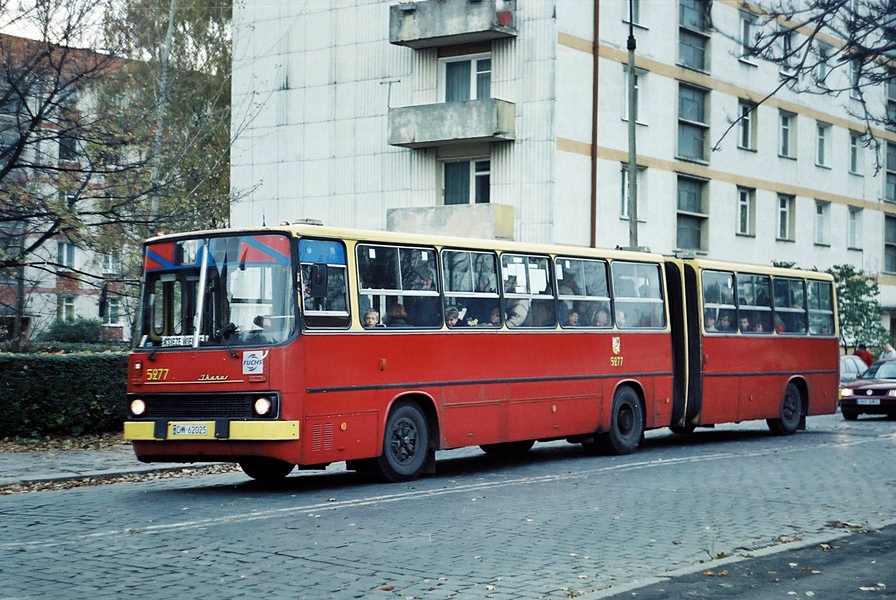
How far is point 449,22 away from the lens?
39125 mm

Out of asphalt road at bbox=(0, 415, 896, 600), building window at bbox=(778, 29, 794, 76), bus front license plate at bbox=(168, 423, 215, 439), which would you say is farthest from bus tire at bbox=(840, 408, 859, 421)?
bus front license plate at bbox=(168, 423, 215, 439)

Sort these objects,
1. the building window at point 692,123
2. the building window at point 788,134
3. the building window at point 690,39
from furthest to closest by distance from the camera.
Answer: the building window at point 788,134, the building window at point 692,123, the building window at point 690,39

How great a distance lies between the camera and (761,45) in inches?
511

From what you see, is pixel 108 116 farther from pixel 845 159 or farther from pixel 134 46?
pixel 845 159

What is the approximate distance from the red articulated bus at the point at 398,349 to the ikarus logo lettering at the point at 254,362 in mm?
15

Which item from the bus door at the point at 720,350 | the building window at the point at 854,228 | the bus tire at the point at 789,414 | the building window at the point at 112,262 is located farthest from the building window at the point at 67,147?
the building window at the point at 854,228

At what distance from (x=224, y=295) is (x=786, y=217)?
38.7m

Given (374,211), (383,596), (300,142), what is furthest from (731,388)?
(300,142)

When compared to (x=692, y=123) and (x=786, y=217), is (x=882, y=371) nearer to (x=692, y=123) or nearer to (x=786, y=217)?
(x=692, y=123)

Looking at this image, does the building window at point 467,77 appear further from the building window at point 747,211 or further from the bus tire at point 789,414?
the bus tire at point 789,414

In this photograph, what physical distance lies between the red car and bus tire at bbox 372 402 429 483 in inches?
718

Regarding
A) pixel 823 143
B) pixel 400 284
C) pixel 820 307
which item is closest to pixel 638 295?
pixel 400 284

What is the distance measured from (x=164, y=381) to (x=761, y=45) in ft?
23.2

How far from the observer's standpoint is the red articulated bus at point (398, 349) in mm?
14578
